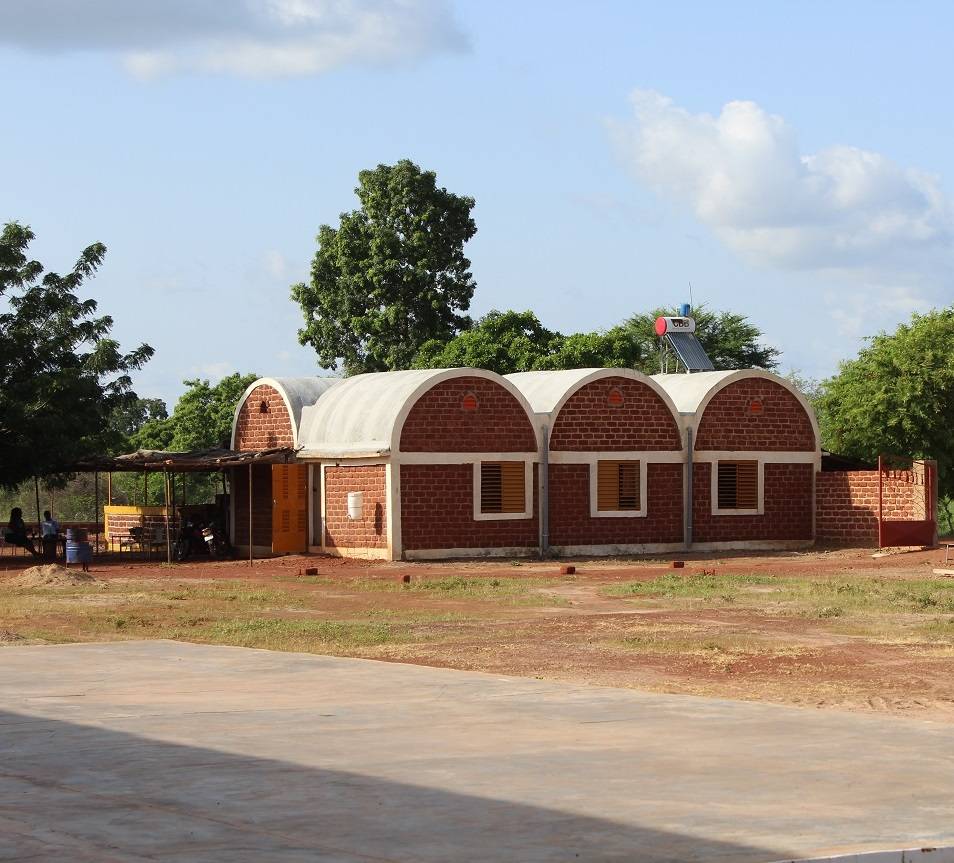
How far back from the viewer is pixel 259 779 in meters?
8.87

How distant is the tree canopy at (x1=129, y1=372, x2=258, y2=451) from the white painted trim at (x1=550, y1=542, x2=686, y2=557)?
23.7m

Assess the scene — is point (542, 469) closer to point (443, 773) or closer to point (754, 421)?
point (754, 421)

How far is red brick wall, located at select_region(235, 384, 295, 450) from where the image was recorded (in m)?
36.3

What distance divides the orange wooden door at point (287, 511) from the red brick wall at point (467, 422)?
141 inches

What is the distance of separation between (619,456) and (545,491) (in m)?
1.98

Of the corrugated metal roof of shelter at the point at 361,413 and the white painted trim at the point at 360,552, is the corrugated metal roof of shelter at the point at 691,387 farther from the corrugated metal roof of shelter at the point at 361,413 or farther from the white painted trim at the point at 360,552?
the white painted trim at the point at 360,552

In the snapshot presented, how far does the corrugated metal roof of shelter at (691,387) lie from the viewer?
36.0m

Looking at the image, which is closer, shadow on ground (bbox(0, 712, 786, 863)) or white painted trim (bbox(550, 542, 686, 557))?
shadow on ground (bbox(0, 712, 786, 863))

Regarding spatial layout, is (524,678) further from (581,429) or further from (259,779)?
(581,429)

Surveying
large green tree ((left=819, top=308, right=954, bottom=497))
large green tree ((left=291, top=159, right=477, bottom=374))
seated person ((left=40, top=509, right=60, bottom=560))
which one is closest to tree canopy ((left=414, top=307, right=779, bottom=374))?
large green tree ((left=291, top=159, right=477, bottom=374))

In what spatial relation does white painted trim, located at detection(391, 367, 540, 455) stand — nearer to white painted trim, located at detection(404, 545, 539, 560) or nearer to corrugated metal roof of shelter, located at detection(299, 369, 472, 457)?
corrugated metal roof of shelter, located at detection(299, 369, 472, 457)

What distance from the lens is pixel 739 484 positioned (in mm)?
36500

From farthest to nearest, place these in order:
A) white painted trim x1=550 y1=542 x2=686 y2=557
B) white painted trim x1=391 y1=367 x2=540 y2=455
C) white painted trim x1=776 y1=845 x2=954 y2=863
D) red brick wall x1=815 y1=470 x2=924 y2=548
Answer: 1. red brick wall x1=815 y1=470 x2=924 y2=548
2. white painted trim x1=550 y1=542 x2=686 y2=557
3. white painted trim x1=391 y1=367 x2=540 y2=455
4. white painted trim x1=776 y1=845 x2=954 y2=863

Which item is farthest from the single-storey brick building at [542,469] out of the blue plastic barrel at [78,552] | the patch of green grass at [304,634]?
the patch of green grass at [304,634]
